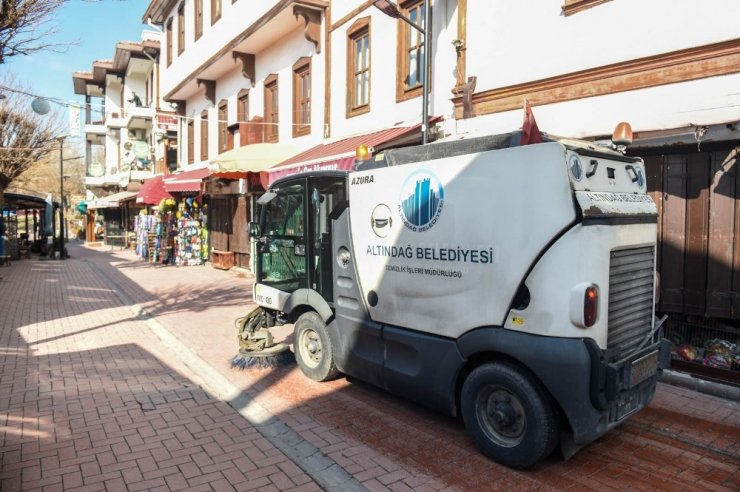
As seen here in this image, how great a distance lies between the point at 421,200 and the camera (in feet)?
14.0

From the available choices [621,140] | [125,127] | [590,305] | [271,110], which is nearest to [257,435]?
[590,305]

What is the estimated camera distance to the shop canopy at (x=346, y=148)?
8562 mm

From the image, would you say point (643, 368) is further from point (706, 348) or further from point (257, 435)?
point (257, 435)

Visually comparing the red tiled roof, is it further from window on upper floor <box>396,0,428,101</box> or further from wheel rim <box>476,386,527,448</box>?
wheel rim <box>476,386,527,448</box>

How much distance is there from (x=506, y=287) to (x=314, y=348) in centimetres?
280

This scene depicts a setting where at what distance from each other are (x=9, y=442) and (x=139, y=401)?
1.14 m

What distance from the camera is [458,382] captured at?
165 inches

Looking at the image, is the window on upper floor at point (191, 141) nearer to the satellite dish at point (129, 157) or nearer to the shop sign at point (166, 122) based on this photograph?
the shop sign at point (166, 122)

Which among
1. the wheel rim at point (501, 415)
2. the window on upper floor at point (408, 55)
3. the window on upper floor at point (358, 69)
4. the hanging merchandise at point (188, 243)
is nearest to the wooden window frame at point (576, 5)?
the window on upper floor at point (408, 55)

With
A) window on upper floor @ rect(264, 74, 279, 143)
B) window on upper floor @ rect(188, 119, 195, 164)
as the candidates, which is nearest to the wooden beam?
window on upper floor @ rect(264, 74, 279, 143)

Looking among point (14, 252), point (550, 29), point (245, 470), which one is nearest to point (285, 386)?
point (245, 470)

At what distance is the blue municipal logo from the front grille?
4.50 ft

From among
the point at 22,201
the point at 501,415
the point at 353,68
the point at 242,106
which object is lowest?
the point at 501,415

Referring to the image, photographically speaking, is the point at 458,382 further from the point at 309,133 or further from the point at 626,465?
Answer: the point at 309,133
